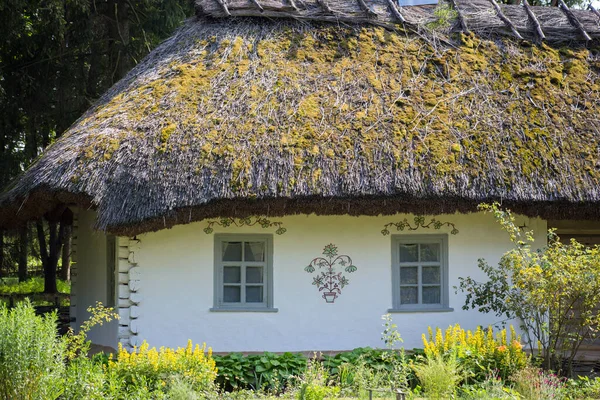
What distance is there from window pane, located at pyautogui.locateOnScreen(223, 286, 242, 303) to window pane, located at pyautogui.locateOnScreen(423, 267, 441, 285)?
8.48 feet

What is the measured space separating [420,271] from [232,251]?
2.62 meters

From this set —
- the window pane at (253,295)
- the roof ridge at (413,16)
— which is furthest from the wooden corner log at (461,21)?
the window pane at (253,295)

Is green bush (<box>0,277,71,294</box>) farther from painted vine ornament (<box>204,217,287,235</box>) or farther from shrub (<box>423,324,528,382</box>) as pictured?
shrub (<box>423,324,528,382</box>)

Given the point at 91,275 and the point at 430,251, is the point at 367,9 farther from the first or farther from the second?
the point at 91,275

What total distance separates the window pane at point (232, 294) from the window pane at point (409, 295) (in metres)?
2.25

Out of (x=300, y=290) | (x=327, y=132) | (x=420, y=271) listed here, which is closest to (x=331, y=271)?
(x=300, y=290)

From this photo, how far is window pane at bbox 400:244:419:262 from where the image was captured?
994 centimetres

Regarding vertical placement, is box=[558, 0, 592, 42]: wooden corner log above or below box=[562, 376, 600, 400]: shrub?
above

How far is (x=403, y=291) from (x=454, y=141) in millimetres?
2182

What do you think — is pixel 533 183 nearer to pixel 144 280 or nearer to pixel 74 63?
pixel 144 280

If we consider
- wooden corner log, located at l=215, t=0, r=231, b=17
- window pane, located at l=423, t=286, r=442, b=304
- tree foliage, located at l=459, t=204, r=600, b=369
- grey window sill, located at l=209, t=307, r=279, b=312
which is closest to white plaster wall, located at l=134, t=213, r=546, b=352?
grey window sill, located at l=209, t=307, r=279, b=312

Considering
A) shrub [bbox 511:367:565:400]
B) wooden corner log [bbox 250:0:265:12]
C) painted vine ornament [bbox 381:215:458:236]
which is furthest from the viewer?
wooden corner log [bbox 250:0:265:12]

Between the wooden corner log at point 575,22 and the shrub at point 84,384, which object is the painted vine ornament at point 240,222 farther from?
the wooden corner log at point 575,22

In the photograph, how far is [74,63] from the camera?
623 inches
